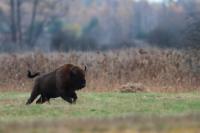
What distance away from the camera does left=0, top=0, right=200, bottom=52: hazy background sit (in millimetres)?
39044

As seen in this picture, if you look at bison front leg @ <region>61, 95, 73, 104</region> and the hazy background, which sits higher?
the hazy background

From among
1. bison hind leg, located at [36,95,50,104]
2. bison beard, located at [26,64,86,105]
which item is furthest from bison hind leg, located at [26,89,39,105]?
bison hind leg, located at [36,95,50,104]

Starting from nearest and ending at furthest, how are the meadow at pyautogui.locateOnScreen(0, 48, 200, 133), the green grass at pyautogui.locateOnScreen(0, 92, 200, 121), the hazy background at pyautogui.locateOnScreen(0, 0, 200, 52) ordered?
the meadow at pyautogui.locateOnScreen(0, 48, 200, 133) < the green grass at pyautogui.locateOnScreen(0, 92, 200, 121) < the hazy background at pyautogui.locateOnScreen(0, 0, 200, 52)

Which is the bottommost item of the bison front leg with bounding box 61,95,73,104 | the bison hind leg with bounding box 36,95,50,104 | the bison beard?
the bison hind leg with bounding box 36,95,50,104

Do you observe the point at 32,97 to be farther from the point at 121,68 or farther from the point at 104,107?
the point at 121,68

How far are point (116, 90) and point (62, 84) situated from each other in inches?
224

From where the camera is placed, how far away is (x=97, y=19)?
2995 inches

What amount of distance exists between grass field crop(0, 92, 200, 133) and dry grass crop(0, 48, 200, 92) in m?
5.13

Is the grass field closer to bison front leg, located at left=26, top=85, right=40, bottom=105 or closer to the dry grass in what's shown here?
bison front leg, located at left=26, top=85, right=40, bottom=105

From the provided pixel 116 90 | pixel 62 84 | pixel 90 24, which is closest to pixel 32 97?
pixel 62 84

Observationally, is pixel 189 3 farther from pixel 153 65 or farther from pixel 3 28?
pixel 3 28

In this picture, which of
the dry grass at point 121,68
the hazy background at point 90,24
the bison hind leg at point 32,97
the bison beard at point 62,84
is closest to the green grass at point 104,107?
the bison beard at point 62,84

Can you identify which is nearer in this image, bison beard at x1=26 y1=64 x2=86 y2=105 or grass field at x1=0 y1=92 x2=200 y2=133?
grass field at x1=0 y1=92 x2=200 y2=133

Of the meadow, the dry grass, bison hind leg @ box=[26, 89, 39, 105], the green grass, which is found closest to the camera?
the meadow
